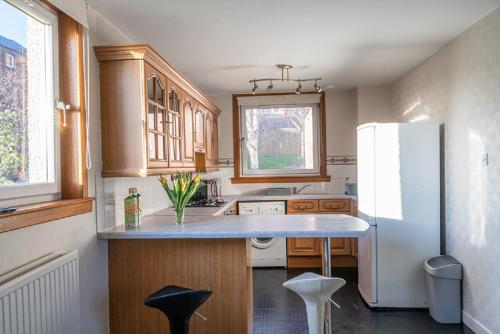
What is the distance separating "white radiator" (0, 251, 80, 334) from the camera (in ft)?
4.62

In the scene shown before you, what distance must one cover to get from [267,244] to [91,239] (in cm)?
262

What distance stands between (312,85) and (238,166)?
1487mm

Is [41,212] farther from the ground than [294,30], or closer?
closer

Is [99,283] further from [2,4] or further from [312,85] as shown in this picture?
[312,85]

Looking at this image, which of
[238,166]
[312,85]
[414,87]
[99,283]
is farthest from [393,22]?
[238,166]

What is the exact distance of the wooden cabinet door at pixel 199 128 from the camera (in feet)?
11.8

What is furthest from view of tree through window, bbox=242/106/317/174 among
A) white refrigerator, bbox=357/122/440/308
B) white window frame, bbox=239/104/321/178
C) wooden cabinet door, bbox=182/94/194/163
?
white refrigerator, bbox=357/122/440/308

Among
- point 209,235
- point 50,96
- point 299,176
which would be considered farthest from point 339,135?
point 50,96

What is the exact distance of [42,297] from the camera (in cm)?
162

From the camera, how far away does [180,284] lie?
2.35 metres

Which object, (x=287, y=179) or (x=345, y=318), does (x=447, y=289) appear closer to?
(x=345, y=318)

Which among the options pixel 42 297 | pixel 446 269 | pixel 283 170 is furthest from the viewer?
pixel 283 170

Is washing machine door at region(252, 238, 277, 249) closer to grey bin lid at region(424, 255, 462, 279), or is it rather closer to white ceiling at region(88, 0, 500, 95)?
grey bin lid at region(424, 255, 462, 279)

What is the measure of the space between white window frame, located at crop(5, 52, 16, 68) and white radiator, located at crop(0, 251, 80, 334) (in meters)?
0.91
